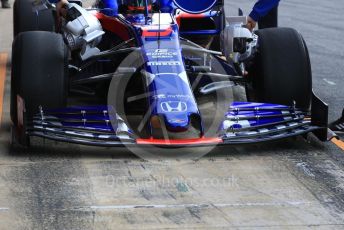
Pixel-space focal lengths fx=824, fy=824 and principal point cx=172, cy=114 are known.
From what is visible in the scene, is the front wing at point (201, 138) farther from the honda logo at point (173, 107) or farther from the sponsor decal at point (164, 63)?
the sponsor decal at point (164, 63)

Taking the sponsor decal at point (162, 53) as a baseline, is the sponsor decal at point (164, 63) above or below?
below

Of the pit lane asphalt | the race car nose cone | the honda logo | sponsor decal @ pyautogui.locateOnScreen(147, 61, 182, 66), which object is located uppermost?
sponsor decal @ pyautogui.locateOnScreen(147, 61, 182, 66)

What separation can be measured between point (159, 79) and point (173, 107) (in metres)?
0.33

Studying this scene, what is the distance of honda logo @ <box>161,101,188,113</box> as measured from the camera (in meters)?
6.06

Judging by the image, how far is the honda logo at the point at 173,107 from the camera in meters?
6.06

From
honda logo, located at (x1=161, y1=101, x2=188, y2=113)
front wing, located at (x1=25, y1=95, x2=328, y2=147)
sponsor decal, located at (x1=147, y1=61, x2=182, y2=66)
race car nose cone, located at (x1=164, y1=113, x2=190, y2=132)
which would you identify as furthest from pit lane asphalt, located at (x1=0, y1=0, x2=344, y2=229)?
sponsor decal, located at (x1=147, y1=61, x2=182, y2=66)

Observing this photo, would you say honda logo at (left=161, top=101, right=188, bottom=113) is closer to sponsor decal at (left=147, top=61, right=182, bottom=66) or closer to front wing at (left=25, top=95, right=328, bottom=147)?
front wing at (left=25, top=95, right=328, bottom=147)

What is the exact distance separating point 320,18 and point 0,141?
10.7 metres

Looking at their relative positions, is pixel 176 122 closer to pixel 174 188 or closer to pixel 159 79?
pixel 159 79

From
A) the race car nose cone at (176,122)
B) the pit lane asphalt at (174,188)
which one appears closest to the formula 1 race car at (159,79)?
the race car nose cone at (176,122)

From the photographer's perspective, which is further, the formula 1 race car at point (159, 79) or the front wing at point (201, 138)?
the formula 1 race car at point (159, 79)

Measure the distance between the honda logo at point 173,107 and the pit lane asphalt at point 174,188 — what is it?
0.39 metres

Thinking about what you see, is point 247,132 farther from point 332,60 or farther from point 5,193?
point 332,60

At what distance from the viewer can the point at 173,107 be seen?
6.09 m
